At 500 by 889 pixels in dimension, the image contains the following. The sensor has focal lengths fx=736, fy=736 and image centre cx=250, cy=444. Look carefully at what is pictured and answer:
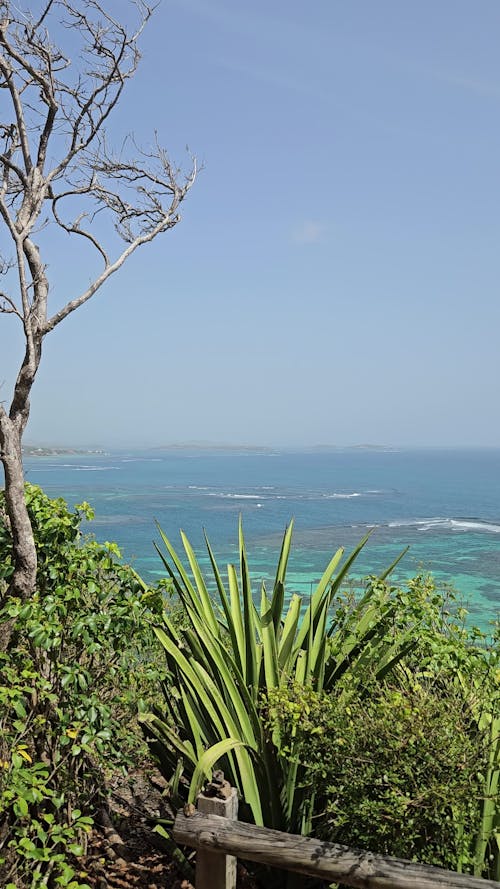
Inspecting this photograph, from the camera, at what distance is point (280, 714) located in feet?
8.64

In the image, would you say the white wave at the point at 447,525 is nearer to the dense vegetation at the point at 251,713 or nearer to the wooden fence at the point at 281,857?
the dense vegetation at the point at 251,713

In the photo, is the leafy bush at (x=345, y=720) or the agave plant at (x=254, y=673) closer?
the leafy bush at (x=345, y=720)

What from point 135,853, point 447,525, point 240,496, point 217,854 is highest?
point 217,854

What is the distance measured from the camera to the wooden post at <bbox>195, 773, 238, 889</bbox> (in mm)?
2273

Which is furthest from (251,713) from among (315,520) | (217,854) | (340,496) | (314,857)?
(340,496)

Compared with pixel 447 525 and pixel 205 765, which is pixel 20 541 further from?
pixel 447 525

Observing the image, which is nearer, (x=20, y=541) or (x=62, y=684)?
(x=62, y=684)

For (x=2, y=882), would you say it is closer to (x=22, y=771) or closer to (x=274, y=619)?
(x=22, y=771)

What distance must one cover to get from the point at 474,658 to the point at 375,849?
3.62ft

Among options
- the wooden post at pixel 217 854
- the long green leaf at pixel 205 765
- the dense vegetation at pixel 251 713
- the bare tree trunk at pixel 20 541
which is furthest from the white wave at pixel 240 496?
the wooden post at pixel 217 854

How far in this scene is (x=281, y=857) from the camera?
7.23 ft

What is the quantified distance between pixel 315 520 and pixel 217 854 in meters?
36.1

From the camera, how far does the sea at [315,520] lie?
2292 centimetres

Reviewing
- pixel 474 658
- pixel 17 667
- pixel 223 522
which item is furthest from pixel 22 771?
pixel 223 522
